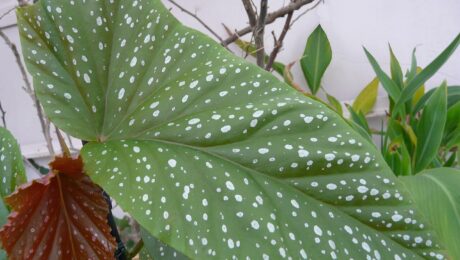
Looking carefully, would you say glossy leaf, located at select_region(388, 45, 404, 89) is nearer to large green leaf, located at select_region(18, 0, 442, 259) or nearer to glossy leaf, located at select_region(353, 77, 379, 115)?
glossy leaf, located at select_region(353, 77, 379, 115)

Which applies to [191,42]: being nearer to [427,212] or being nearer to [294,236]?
[294,236]

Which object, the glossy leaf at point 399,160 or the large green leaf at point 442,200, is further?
the glossy leaf at point 399,160

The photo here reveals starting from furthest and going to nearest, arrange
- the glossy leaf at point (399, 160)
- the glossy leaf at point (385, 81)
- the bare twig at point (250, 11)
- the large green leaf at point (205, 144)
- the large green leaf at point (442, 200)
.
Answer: the glossy leaf at point (385, 81)
the glossy leaf at point (399, 160)
the bare twig at point (250, 11)
the large green leaf at point (442, 200)
the large green leaf at point (205, 144)

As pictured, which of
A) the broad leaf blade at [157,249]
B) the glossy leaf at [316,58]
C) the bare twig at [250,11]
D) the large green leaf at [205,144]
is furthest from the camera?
the glossy leaf at [316,58]

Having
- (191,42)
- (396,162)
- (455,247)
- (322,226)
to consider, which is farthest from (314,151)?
(396,162)

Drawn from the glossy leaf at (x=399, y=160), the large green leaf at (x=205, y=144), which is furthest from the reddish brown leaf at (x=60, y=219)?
the glossy leaf at (x=399, y=160)

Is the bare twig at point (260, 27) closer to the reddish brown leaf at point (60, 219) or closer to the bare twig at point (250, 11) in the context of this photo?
the bare twig at point (250, 11)

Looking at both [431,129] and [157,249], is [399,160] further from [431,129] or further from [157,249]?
[157,249]

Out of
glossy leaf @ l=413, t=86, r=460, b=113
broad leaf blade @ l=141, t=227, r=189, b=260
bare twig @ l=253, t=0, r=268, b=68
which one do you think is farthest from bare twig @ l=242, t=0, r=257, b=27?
glossy leaf @ l=413, t=86, r=460, b=113
